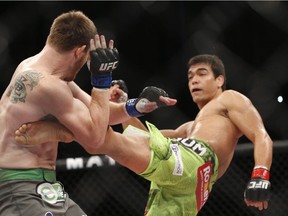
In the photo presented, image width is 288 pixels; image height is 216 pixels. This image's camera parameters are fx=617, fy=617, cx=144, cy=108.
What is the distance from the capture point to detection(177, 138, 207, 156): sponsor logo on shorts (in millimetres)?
2279

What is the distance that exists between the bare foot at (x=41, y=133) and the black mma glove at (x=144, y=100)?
0.33m

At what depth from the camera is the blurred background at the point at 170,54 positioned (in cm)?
282

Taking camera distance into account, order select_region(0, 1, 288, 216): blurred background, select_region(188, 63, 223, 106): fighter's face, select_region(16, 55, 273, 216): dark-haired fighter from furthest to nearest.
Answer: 1. select_region(0, 1, 288, 216): blurred background
2. select_region(188, 63, 223, 106): fighter's face
3. select_region(16, 55, 273, 216): dark-haired fighter

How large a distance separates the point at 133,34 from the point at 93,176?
2.55 feet

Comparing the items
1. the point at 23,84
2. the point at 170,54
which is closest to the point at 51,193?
the point at 23,84

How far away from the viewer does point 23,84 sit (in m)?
1.65

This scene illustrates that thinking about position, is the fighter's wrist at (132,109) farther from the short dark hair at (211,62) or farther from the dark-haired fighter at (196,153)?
the short dark hair at (211,62)

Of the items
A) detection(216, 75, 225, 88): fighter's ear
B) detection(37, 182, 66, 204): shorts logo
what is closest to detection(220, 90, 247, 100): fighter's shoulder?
detection(216, 75, 225, 88): fighter's ear

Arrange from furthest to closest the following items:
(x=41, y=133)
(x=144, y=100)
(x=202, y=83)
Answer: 1. (x=202, y=83)
2. (x=144, y=100)
3. (x=41, y=133)

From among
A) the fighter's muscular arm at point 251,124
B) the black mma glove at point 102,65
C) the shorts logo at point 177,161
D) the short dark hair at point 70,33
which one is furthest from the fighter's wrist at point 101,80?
the fighter's muscular arm at point 251,124

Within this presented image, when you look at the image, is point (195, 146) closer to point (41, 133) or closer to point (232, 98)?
point (232, 98)

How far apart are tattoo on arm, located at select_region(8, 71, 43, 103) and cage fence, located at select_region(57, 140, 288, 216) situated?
109 centimetres

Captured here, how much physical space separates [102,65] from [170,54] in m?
1.62

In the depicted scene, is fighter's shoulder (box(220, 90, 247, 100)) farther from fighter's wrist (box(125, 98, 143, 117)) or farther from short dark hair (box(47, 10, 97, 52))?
short dark hair (box(47, 10, 97, 52))
